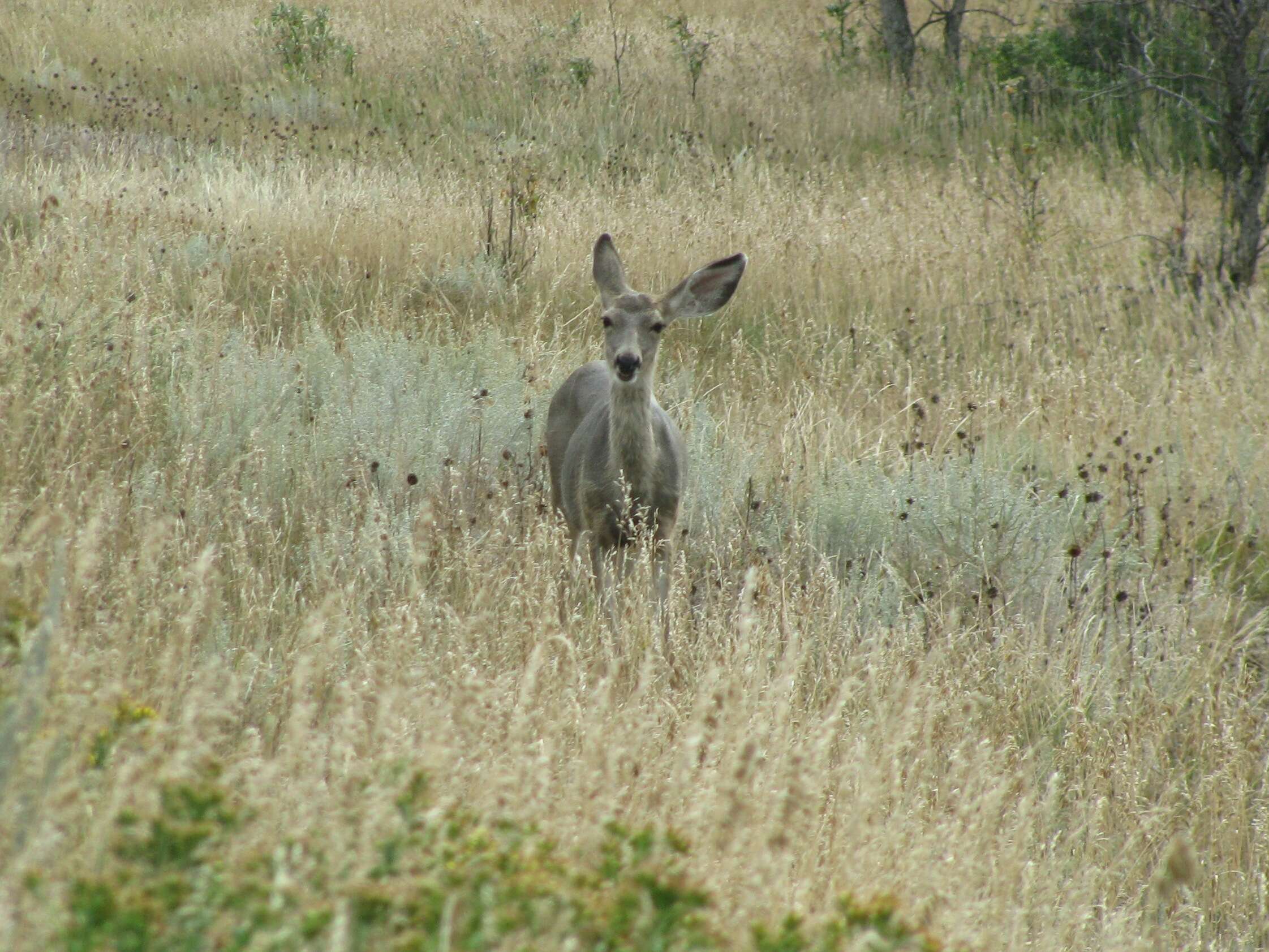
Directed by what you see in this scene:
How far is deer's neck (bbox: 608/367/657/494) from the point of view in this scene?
5.82m

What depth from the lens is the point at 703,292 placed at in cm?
621

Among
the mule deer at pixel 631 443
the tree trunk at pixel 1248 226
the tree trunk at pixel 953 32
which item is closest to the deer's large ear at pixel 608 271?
the mule deer at pixel 631 443

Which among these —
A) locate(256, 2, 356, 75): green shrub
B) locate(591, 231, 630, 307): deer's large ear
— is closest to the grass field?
locate(591, 231, 630, 307): deer's large ear

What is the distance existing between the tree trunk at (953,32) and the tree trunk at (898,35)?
1.48ft

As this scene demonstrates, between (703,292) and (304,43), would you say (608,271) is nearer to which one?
(703,292)

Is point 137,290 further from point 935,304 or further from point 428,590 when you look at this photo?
point 935,304

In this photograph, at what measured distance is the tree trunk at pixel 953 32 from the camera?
57.6 ft

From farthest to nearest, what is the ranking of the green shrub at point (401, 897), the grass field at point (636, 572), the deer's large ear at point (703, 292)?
the deer's large ear at point (703, 292), the grass field at point (636, 572), the green shrub at point (401, 897)

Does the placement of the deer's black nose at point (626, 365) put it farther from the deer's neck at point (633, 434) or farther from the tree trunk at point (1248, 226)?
the tree trunk at point (1248, 226)

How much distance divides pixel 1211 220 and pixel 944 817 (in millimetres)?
8611

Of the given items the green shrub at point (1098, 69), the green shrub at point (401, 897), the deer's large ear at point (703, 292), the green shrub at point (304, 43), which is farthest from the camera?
the green shrub at point (304, 43)

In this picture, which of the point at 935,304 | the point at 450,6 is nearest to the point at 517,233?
the point at 935,304

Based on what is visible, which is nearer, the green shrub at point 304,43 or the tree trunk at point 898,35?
the tree trunk at point 898,35

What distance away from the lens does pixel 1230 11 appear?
9227 mm
